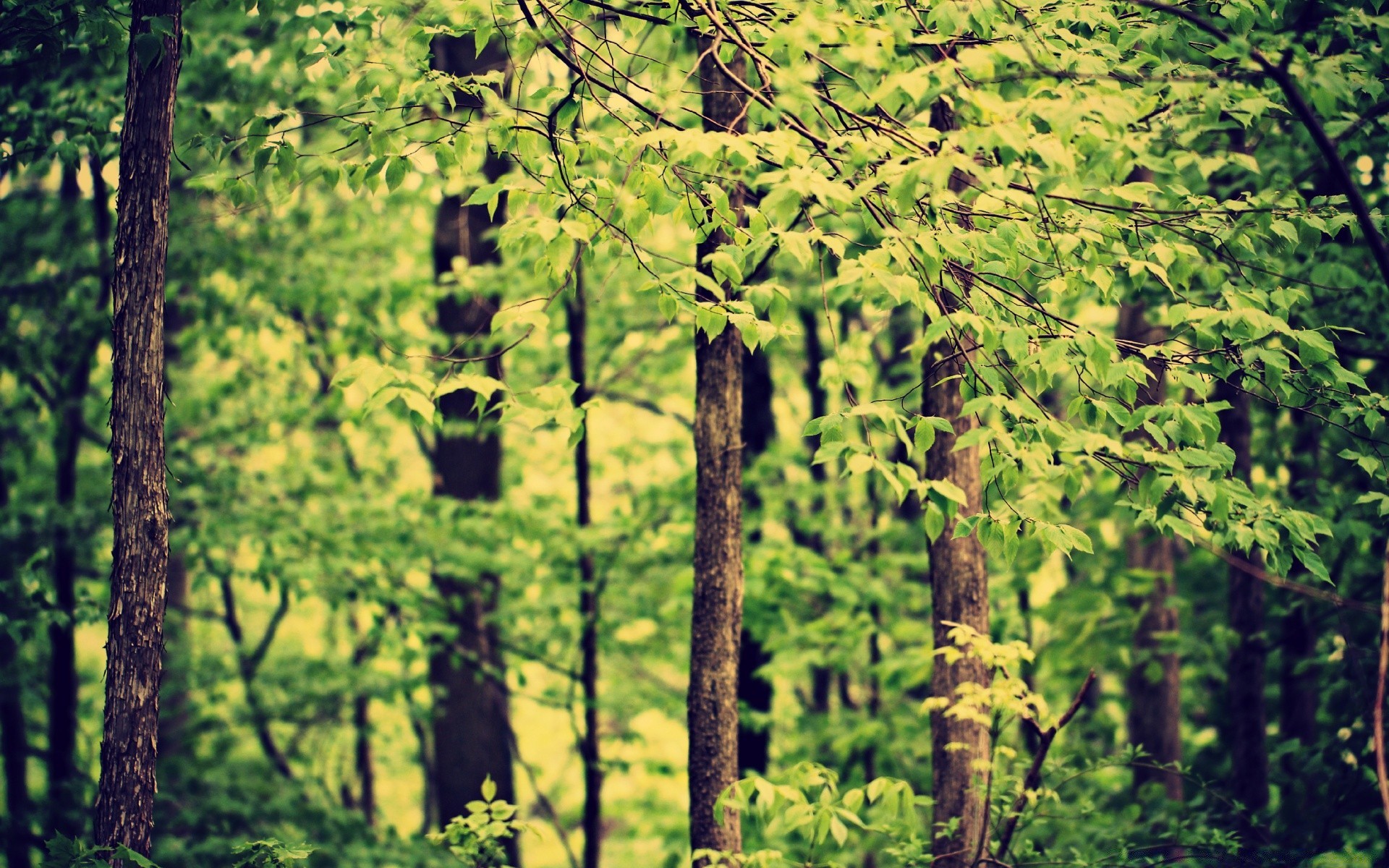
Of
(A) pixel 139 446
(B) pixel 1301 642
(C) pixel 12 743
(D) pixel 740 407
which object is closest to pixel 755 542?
(D) pixel 740 407

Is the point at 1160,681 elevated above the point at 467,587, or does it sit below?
below

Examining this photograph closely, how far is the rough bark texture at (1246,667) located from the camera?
6.04 m

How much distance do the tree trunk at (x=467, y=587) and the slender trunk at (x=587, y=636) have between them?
0.88 m

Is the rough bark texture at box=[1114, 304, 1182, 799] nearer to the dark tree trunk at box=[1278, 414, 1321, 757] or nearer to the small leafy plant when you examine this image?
the dark tree trunk at box=[1278, 414, 1321, 757]

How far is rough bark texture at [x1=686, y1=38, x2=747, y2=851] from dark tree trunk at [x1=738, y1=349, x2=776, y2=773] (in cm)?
291

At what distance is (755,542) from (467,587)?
3.01m

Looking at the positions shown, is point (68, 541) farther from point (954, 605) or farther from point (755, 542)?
point (954, 605)

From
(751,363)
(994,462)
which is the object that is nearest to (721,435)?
(994,462)

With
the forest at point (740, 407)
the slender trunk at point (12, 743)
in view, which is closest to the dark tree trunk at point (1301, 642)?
the forest at point (740, 407)

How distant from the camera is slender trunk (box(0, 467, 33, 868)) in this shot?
7.37 meters

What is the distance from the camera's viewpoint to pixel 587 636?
8258 millimetres

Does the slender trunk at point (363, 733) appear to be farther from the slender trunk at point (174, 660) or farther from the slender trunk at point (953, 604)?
the slender trunk at point (953, 604)

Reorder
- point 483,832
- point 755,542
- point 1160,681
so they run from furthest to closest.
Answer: point 755,542
point 1160,681
point 483,832

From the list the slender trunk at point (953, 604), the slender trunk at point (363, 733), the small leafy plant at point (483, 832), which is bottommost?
the slender trunk at point (363, 733)
